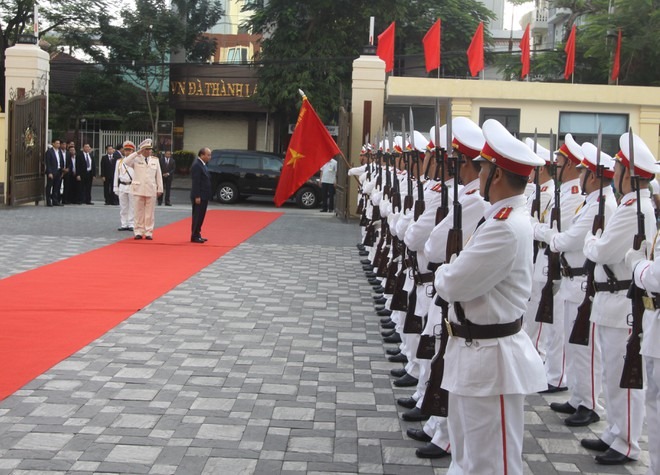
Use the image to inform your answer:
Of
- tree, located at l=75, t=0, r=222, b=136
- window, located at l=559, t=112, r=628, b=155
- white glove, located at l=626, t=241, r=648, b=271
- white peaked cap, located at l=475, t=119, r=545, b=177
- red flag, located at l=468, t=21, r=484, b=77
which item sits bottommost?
white glove, located at l=626, t=241, r=648, b=271

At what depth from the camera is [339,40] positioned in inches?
1101

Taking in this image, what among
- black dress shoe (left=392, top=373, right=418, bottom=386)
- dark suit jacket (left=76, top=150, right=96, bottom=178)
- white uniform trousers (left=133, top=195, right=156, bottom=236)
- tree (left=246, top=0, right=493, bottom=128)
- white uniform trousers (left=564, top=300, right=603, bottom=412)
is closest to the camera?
white uniform trousers (left=564, top=300, right=603, bottom=412)

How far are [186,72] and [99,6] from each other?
4.15m

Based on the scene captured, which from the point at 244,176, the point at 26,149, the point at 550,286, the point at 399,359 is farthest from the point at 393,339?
the point at 244,176

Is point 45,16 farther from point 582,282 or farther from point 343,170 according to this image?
point 582,282

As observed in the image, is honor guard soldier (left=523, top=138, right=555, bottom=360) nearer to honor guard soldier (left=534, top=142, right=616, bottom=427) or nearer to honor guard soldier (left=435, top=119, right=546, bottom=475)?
honor guard soldier (left=534, top=142, right=616, bottom=427)

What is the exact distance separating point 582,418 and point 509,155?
7.96 ft

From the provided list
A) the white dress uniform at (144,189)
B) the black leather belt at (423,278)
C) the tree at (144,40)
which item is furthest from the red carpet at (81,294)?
the tree at (144,40)

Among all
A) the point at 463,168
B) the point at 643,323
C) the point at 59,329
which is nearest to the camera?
the point at 643,323

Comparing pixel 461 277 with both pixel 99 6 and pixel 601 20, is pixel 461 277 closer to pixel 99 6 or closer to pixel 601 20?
pixel 601 20

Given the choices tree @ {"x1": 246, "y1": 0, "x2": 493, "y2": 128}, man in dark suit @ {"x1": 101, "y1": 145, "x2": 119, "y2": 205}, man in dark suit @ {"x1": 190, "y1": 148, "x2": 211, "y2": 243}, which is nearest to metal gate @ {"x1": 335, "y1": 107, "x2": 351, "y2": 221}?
man in dark suit @ {"x1": 190, "y1": 148, "x2": 211, "y2": 243}

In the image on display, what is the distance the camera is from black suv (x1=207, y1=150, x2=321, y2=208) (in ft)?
76.5

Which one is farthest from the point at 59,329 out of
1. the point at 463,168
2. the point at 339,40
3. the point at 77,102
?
the point at 77,102

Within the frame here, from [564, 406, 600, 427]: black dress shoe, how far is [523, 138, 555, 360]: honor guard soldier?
3.93 ft
